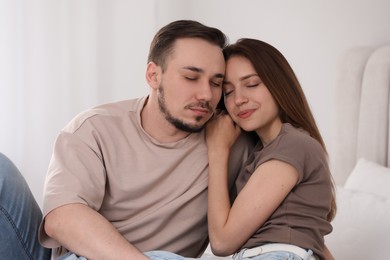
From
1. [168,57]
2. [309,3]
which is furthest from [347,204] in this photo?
[309,3]

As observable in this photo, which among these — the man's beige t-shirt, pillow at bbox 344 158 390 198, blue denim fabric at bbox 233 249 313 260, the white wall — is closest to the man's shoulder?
the man's beige t-shirt

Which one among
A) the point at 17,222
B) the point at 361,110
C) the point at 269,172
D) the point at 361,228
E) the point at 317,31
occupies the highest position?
the point at 317,31

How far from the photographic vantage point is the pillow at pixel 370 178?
2.32 metres

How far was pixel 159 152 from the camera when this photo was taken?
72.5 inches

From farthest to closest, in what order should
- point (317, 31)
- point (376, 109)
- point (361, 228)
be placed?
point (317, 31) < point (376, 109) < point (361, 228)

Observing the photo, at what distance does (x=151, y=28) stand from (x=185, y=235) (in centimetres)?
205

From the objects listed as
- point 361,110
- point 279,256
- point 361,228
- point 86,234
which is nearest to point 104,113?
point 86,234

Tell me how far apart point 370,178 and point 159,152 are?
0.94m

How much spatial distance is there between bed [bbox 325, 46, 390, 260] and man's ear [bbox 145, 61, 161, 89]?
2.78 ft

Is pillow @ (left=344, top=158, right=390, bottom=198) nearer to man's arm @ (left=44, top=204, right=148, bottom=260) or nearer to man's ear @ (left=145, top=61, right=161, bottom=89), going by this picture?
man's ear @ (left=145, top=61, right=161, bottom=89)

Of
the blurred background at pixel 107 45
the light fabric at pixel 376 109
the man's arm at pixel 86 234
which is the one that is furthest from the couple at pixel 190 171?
the blurred background at pixel 107 45

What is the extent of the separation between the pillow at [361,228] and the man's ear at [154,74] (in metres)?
0.85

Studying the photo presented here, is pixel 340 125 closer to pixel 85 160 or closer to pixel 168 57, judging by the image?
pixel 168 57

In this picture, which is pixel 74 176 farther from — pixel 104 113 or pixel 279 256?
Result: pixel 279 256
